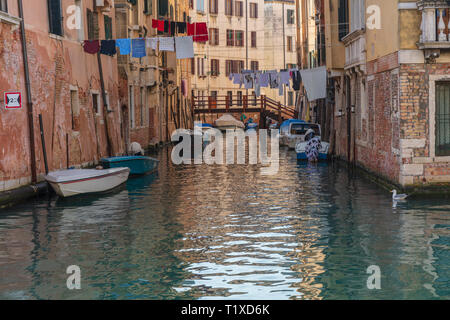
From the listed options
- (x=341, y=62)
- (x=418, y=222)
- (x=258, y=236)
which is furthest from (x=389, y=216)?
(x=341, y=62)

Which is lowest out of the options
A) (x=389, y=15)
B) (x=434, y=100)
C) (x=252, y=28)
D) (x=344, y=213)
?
(x=344, y=213)

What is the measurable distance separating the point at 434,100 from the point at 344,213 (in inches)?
137

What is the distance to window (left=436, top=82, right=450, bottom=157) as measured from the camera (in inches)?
572

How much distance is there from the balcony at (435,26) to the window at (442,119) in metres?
0.99

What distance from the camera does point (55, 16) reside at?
18688mm

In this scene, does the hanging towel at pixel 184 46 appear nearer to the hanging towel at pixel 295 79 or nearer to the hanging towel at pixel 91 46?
the hanging towel at pixel 91 46

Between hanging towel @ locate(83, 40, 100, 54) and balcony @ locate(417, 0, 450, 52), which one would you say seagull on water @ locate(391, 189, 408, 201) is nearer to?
balcony @ locate(417, 0, 450, 52)

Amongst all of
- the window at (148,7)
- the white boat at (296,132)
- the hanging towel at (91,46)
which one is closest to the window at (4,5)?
the hanging towel at (91,46)

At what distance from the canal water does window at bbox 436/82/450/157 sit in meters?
1.47

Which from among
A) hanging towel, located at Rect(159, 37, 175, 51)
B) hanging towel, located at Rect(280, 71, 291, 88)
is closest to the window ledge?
hanging towel, located at Rect(159, 37, 175, 51)

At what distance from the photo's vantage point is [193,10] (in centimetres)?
5675

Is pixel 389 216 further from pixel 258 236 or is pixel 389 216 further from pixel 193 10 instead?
pixel 193 10

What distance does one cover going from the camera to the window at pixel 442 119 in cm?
1453

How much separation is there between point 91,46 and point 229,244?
42.5 ft
